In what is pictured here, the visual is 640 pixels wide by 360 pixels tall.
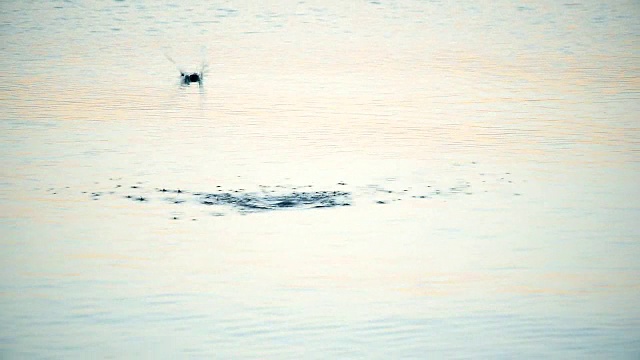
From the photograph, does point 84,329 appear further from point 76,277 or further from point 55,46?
point 55,46

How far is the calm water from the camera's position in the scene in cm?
1241

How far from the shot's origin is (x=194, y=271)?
14.3 m

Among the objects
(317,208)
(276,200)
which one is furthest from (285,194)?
(317,208)

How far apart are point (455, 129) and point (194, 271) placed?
1030cm

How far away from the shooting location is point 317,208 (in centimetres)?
1692

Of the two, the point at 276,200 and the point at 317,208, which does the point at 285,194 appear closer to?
the point at 276,200

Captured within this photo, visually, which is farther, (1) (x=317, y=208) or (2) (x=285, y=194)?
(2) (x=285, y=194)

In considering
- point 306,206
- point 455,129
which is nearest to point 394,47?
point 455,129

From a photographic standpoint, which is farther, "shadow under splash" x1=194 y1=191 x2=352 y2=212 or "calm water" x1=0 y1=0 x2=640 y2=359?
"shadow under splash" x1=194 y1=191 x2=352 y2=212

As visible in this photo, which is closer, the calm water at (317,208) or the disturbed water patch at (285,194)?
the calm water at (317,208)

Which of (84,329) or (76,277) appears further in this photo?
(76,277)

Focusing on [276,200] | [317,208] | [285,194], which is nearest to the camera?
[317,208]

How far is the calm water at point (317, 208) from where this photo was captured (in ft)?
40.7

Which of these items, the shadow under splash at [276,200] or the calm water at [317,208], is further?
the shadow under splash at [276,200]
